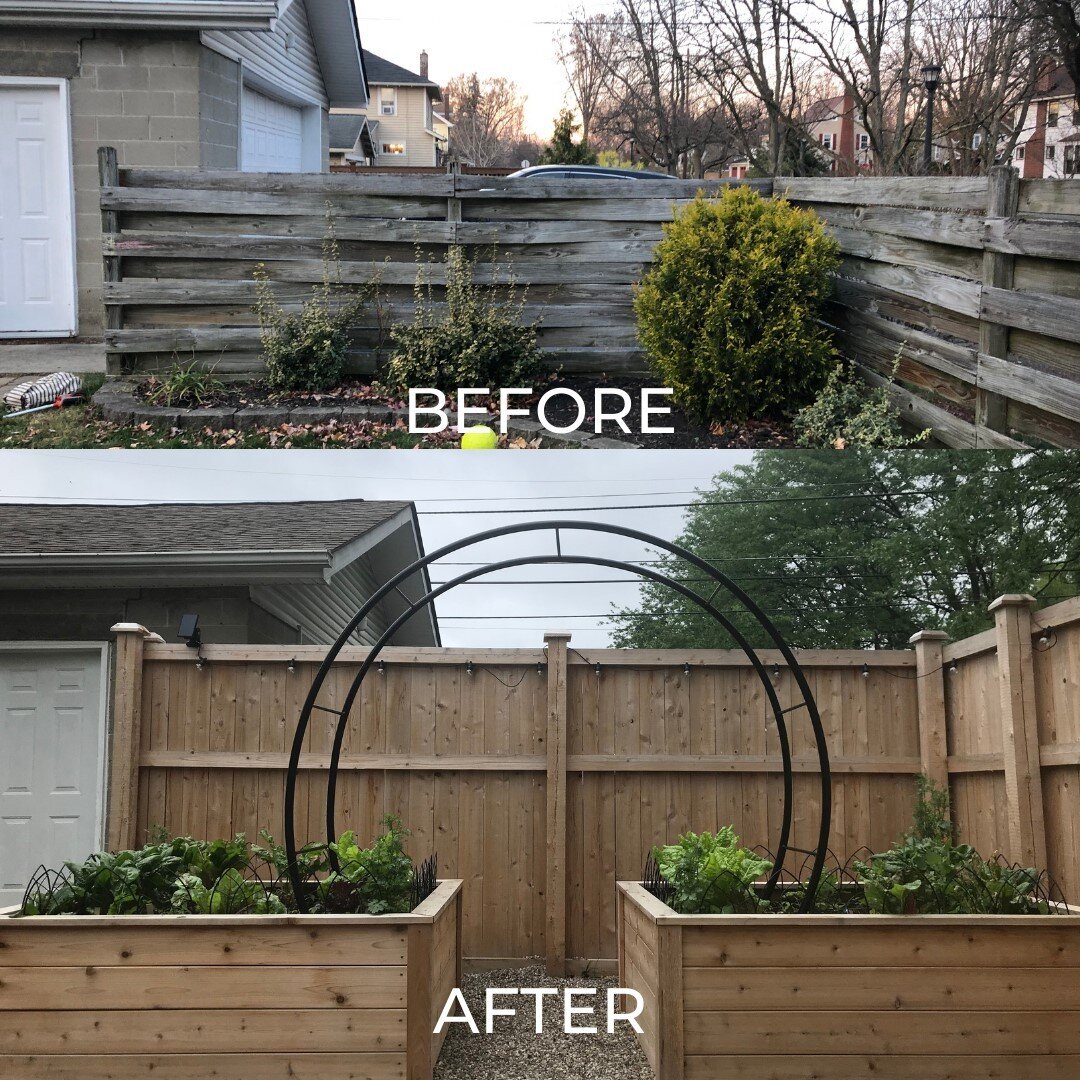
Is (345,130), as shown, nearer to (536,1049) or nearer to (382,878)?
(382,878)

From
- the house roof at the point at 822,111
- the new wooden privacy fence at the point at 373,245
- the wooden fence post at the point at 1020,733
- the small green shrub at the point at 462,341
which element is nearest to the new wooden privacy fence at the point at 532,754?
the wooden fence post at the point at 1020,733

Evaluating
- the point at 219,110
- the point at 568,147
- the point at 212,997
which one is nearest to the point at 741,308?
the point at 212,997

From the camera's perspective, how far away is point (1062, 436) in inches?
161

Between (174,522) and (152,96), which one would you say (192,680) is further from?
(152,96)

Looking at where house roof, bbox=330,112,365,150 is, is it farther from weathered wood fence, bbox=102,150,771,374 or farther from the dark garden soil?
the dark garden soil

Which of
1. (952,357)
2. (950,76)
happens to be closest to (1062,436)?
(952,357)

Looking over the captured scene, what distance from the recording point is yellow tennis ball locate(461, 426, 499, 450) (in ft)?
17.5

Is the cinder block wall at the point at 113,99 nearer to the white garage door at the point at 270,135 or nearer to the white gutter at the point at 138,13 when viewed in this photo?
the white gutter at the point at 138,13

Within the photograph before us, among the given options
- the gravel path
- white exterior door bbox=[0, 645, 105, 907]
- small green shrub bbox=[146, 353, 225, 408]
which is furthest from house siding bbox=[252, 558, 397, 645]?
the gravel path

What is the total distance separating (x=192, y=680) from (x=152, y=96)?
4.30 metres

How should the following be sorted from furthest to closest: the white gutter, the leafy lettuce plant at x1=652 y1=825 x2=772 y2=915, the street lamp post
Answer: the street lamp post < the white gutter < the leafy lettuce plant at x1=652 y1=825 x2=772 y2=915

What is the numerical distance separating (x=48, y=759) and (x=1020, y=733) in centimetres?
459

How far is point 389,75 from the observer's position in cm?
1648

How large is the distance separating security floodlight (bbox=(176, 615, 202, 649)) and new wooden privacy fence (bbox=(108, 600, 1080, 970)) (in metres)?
0.09
